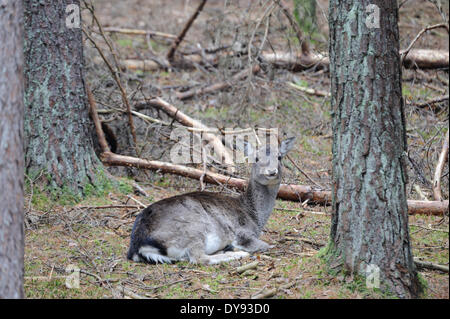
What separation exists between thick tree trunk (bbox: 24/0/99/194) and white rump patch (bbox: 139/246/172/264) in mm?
1995

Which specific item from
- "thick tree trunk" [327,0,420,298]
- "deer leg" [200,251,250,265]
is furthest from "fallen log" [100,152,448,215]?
"thick tree trunk" [327,0,420,298]

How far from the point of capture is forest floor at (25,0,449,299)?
5312mm

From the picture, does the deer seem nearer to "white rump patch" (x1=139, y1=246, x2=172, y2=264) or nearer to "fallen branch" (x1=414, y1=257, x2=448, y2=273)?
"white rump patch" (x1=139, y1=246, x2=172, y2=264)

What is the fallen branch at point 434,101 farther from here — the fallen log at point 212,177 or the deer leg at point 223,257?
the deer leg at point 223,257

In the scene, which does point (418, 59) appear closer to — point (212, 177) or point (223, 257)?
point (212, 177)

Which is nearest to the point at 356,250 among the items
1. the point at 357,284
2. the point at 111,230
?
the point at 357,284

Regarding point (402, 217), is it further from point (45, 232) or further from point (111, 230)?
point (45, 232)

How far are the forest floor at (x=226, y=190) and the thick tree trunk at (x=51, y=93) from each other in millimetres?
387

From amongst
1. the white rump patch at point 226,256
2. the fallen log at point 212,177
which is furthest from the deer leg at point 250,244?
the fallen log at point 212,177

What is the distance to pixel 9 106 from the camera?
411 centimetres

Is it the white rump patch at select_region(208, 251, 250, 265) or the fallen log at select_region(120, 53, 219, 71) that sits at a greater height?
the fallen log at select_region(120, 53, 219, 71)

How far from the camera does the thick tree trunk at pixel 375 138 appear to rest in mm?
4777

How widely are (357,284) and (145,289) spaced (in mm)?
1949

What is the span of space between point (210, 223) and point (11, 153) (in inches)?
120
